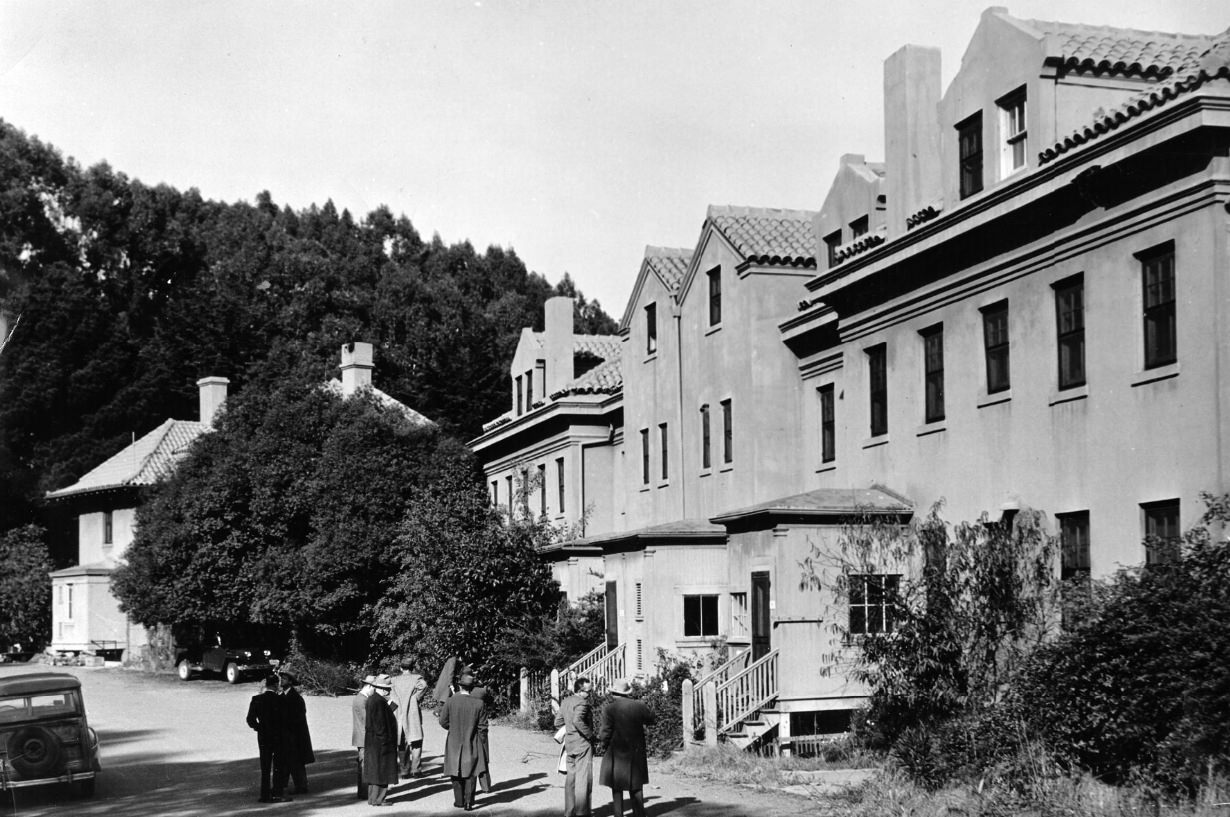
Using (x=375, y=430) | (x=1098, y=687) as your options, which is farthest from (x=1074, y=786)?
(x=375, y=430)

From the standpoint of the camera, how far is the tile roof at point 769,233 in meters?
27.9

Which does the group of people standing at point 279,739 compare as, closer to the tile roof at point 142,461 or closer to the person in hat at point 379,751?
the person in hat at point 379,751

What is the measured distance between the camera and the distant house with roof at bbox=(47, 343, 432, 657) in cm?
5759

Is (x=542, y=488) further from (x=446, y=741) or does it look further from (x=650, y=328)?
(x=446, y=741)

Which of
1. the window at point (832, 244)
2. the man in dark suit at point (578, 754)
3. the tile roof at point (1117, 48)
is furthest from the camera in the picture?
the window at point (832, 244)

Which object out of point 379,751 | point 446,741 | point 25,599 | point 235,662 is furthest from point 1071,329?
point 25,599

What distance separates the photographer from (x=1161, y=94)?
17.1 m

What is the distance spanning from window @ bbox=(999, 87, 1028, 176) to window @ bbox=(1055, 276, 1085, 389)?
6.94 ft

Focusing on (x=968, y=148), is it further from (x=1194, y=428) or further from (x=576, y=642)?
(x=576, y=642)

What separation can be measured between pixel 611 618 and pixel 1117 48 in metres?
14.5

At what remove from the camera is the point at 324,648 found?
4203cm

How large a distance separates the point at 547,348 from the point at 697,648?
1902 cm

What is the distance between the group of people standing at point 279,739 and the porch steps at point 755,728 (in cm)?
645

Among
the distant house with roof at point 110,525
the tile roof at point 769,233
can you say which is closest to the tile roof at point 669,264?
the tile roof at point 769,233
